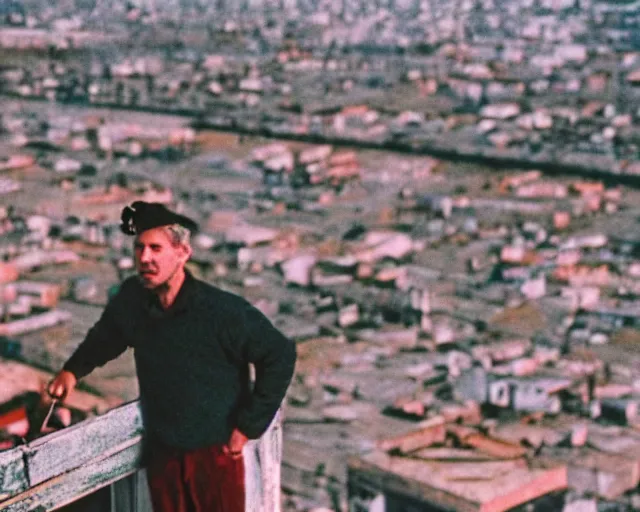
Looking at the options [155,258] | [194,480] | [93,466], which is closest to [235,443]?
[194,480]

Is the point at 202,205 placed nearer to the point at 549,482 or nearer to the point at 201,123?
the point at 201,123

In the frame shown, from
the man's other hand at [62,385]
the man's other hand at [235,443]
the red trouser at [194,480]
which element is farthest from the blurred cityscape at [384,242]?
the man's other hand at [235,443]

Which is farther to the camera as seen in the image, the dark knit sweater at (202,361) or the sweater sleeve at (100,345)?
the sweater sleeve at (100,345)

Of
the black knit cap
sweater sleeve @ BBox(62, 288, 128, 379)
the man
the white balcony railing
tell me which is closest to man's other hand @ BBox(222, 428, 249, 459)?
the man

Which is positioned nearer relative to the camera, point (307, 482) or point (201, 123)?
point (307, 482)

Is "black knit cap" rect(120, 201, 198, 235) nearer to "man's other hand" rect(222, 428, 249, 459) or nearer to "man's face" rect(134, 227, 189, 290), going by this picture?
"man's face" rect(134, 227, 189, 290)

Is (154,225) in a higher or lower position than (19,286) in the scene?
higher

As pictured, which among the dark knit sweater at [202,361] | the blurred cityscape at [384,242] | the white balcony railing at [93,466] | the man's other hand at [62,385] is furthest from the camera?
the blurred cityscape at [384,242]

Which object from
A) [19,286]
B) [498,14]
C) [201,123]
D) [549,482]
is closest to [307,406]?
[549,482]

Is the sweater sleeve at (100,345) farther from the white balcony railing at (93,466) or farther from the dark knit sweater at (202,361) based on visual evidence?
the white balcony railing at (93,466)
